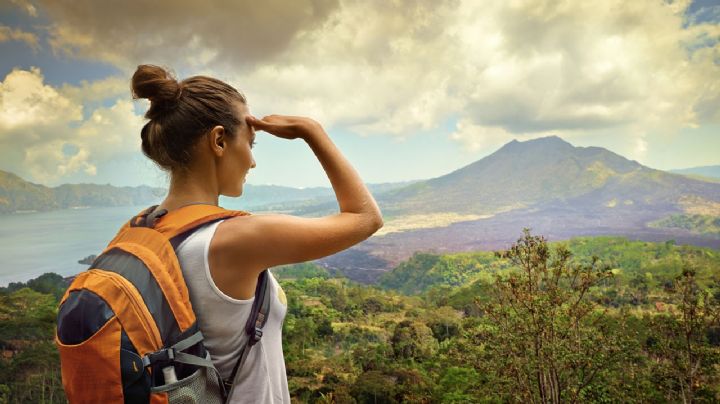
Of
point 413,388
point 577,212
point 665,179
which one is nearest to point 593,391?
point 413,388

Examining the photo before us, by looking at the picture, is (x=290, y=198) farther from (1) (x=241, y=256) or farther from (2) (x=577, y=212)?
(1) (x=241, y=256)

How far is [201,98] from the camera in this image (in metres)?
0.60

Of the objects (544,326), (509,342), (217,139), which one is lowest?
(509,342)

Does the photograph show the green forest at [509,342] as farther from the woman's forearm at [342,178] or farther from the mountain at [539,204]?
the mountain at [539,204]

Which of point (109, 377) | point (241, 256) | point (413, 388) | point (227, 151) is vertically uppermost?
point (227, 151)

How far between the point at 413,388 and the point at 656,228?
78569mm

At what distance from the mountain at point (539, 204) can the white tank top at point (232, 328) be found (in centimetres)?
5519

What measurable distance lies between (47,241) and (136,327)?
175 feet

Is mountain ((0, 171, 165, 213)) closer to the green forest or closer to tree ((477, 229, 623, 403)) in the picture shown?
the green forest

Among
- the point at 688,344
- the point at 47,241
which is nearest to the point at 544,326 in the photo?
the point at 688,344

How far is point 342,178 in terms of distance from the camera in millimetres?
649

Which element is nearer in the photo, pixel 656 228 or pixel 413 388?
pixel 413 388

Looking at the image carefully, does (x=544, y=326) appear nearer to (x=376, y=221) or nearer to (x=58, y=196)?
(x=376, y=221)

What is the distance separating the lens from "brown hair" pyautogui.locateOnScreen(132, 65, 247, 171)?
0.60 meters
